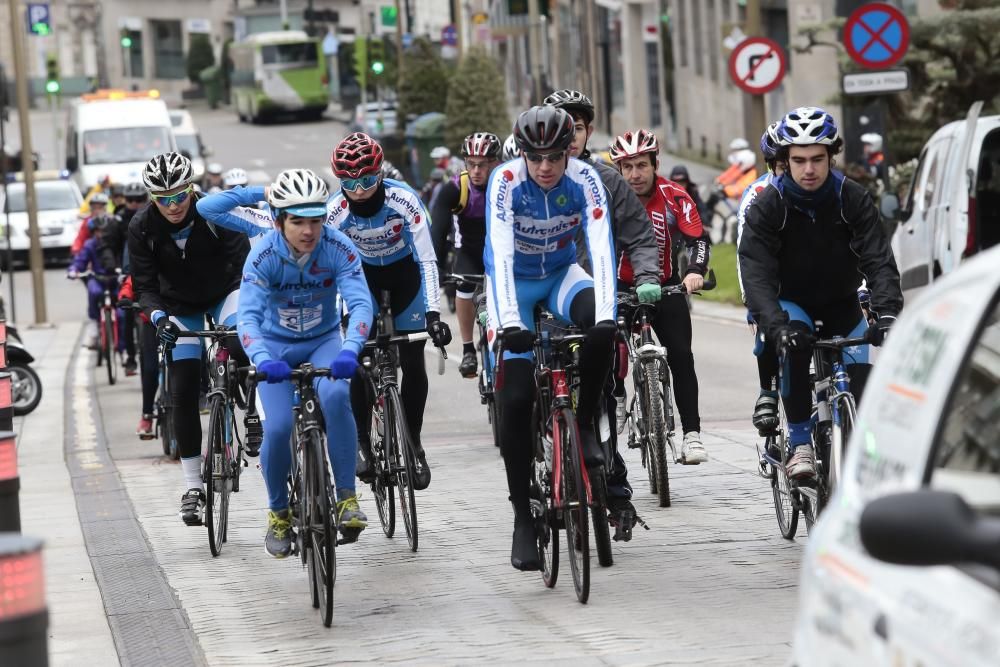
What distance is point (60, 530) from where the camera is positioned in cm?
1068

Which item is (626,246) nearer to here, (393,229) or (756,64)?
(393,229)

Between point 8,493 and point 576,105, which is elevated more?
point 576,105

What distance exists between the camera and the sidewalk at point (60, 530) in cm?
762

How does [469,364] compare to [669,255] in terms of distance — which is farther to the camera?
[469,364]

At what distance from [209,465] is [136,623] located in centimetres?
170

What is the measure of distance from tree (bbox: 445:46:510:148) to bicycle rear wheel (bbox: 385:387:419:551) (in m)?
37.2

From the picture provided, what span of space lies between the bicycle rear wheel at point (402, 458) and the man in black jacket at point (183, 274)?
3.88 ft

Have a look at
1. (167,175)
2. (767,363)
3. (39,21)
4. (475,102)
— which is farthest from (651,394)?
(475,102)

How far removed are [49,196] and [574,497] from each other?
1422 inches

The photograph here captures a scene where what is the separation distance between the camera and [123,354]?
20719mm

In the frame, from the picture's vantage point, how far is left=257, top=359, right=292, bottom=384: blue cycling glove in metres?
7.89

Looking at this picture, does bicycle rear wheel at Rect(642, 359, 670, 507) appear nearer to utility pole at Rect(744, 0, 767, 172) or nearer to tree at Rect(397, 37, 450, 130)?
utility pole at Rect(744, 0, 767, 172)

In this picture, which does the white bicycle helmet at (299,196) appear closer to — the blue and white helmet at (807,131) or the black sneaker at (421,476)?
the black sneaker at (421,476)

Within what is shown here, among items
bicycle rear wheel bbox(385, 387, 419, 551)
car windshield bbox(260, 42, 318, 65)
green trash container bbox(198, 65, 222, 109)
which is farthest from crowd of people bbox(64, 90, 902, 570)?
green trash container bbox(198, 65, 222, 109)
